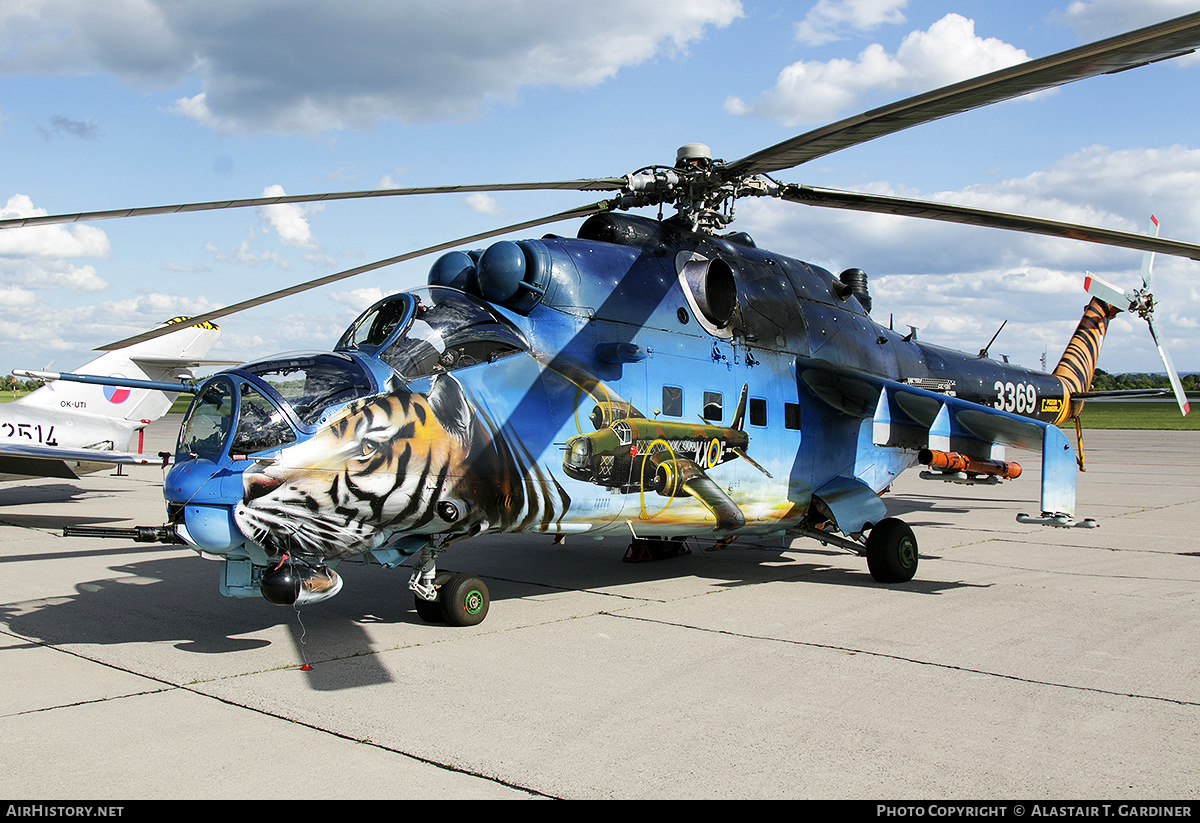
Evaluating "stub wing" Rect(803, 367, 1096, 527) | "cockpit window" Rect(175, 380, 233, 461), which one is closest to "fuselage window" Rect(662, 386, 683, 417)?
"stub wing" Rect(803, 367, 1096, 527)

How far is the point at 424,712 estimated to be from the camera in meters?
5.35

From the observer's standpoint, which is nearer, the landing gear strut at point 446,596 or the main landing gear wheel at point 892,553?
the landing gear strut at point 446,596

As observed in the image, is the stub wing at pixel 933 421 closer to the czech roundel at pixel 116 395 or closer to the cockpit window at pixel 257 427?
the cockpit window at pixel 257 427

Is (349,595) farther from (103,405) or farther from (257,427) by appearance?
(103,405)

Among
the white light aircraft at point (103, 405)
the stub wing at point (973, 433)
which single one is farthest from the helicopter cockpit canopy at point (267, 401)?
the white light aircraft at point (103, 405)

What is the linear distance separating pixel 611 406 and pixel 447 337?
1.66m

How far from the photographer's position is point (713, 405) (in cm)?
881

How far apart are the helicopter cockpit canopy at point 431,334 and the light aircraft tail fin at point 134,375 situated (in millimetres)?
10549

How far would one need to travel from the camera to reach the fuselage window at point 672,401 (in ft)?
27.4

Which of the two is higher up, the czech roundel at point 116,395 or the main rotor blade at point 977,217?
the main rotor blade at point 977,217

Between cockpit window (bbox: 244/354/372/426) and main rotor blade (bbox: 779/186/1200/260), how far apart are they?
182 inches

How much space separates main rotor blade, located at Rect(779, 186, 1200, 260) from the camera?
6.70m

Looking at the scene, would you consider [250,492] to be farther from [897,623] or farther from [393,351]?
[897,623]
